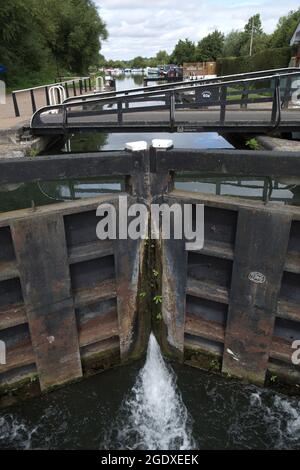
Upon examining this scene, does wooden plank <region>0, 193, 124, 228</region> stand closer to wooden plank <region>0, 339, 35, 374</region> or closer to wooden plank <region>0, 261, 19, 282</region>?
wooden plank <region>0, 261, 19, 282</region>

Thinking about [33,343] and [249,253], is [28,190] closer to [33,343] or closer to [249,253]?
[33,343]

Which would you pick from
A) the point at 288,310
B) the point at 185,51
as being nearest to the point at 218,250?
the point at 288,310

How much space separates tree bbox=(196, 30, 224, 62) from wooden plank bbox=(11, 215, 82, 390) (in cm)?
9409

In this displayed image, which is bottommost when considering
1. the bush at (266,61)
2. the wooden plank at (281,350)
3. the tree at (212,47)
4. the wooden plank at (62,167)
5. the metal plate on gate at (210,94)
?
the wooden plank at (281,350)

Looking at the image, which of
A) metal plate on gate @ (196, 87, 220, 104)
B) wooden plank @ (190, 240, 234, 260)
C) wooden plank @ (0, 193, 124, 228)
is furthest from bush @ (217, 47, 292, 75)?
wooden plank @ (0, 193, 124, 228)

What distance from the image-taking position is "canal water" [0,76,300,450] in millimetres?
4879

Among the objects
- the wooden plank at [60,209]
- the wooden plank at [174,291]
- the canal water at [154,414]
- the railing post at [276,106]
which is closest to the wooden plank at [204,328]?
the wooden plank at [174,291]

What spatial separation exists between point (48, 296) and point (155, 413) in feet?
7.52

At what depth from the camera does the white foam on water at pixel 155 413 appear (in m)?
4.87

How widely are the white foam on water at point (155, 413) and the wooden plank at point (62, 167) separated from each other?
9.44 feet

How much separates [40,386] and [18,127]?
7.53 metres

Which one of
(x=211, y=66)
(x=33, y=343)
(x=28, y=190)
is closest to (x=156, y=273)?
(x=33, y=343)

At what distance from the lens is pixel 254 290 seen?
4.83 meters

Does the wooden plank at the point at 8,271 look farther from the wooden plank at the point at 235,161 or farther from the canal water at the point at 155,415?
the wooden plank at the point at 235,161
